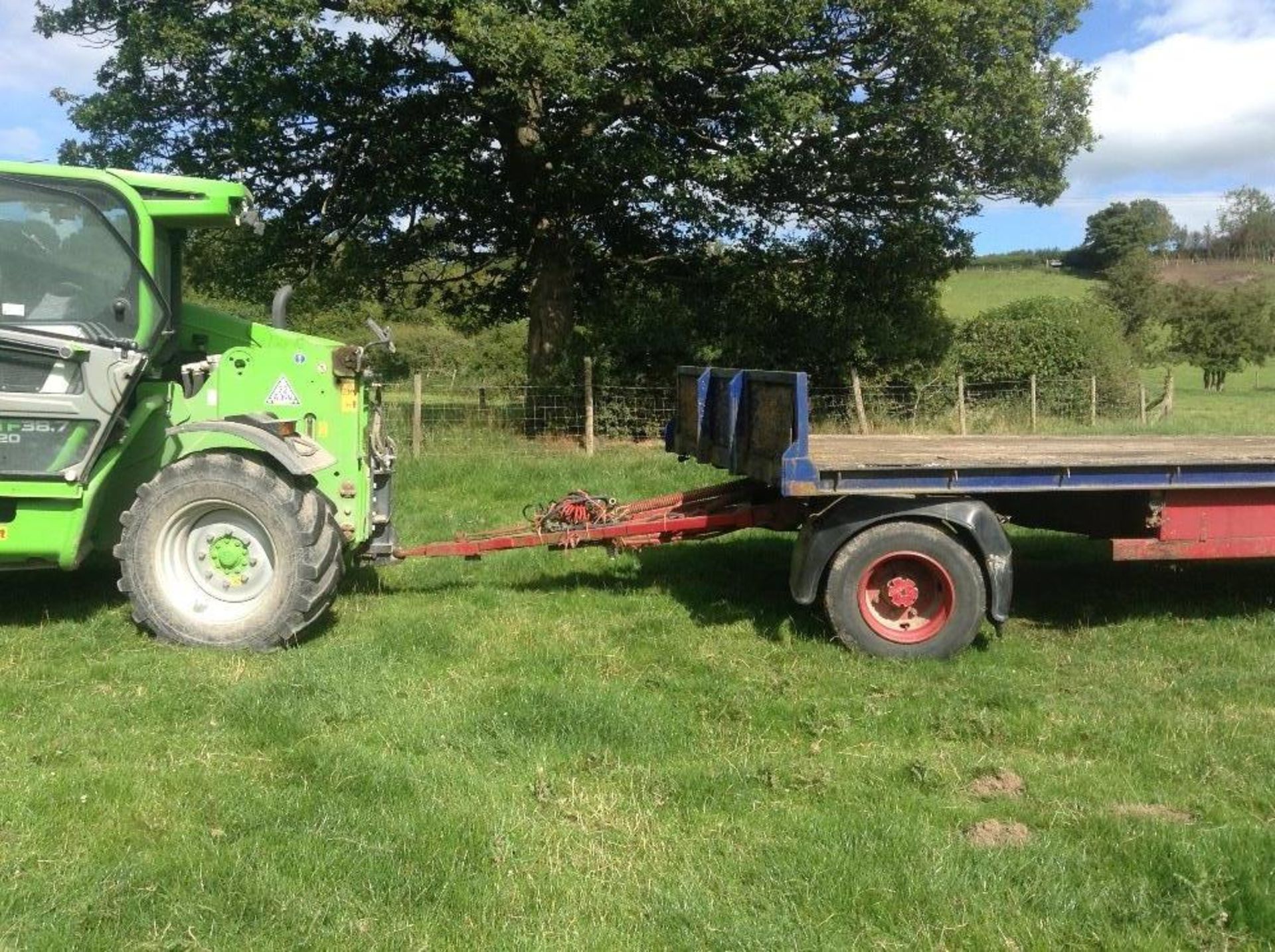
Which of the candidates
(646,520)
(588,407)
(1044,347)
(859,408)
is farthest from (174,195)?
(1044,347)

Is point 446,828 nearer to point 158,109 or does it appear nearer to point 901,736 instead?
point 901,736

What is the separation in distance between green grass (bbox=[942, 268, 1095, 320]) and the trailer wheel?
37596mm

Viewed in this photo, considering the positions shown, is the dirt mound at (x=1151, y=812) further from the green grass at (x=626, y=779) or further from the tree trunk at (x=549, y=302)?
the tree trunk at (x=549, y=302)

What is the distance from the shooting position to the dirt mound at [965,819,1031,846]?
371cm

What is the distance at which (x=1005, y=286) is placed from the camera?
5644 cm

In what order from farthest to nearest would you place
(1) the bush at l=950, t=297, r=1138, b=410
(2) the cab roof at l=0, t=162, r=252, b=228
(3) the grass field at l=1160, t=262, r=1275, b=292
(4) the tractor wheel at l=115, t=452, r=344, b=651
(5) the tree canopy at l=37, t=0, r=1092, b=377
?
(3) the grass field at l=1160, t=262, r=1275, b=292
(1) the bush at l=950, t=297, r=1138, b=410
(5) the tree canopy at l=37, t=0, r=1092, b=377
(4) the tractor wheel at l=115, t=452, r=344, b=651
(2) the cab roof at l=0, t=162, r=252, b=228

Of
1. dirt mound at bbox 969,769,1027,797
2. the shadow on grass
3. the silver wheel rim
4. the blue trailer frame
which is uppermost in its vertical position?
the blue trailer frame

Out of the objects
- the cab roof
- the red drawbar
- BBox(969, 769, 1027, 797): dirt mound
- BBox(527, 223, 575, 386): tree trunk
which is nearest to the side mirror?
the cab roof

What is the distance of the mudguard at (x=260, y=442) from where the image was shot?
5.81 m

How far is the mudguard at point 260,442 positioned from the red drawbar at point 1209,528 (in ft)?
15.1

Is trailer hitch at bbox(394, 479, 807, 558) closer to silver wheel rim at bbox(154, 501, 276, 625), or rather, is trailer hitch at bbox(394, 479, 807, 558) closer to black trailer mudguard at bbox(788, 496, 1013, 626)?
black trailer mudguard at bbox(788, 496, 1013, 626)

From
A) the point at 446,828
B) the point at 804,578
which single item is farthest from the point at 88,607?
the point at 804,578

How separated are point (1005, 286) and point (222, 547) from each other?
56006mm

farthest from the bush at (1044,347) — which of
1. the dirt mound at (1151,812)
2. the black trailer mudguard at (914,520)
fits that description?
the dirt mound at (1151,812)
